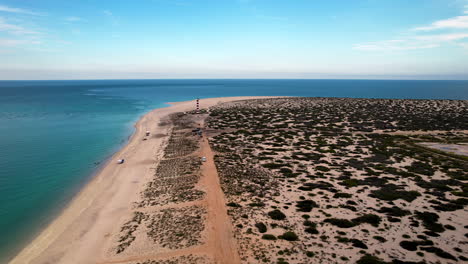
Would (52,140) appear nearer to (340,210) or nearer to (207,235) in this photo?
(207,235)

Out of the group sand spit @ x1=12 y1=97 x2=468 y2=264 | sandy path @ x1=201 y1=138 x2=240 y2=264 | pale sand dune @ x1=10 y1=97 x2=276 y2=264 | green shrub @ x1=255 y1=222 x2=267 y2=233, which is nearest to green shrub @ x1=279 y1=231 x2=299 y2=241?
sand spit @ x1=12 y1=97 x2=468 y2=264

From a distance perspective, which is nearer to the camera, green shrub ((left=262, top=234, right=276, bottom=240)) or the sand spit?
the sand spit

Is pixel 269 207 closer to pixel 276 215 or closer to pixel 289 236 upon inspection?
pixel 276 215

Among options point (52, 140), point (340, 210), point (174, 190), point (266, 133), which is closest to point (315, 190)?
point (340, 210)

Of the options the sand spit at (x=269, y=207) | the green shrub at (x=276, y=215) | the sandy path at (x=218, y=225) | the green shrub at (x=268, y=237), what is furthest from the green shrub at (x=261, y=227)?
the sandy path at (x=218, y=225)

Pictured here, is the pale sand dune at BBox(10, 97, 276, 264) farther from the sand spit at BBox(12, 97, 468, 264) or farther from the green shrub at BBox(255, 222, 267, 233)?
the green shrub at BBox(255, 222, 267, 233)

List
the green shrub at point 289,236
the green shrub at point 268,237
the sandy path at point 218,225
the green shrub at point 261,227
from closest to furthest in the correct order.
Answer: the sandy path at point 218,225 < the green shrub at point 289,236 < the green shrub at point 268,237 < the green shrub at point 261,227

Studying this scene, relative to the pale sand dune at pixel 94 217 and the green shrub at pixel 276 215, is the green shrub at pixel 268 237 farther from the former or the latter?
the pale sand dune at pixel 94 217

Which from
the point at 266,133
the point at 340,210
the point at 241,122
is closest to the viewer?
the point at 340,210
